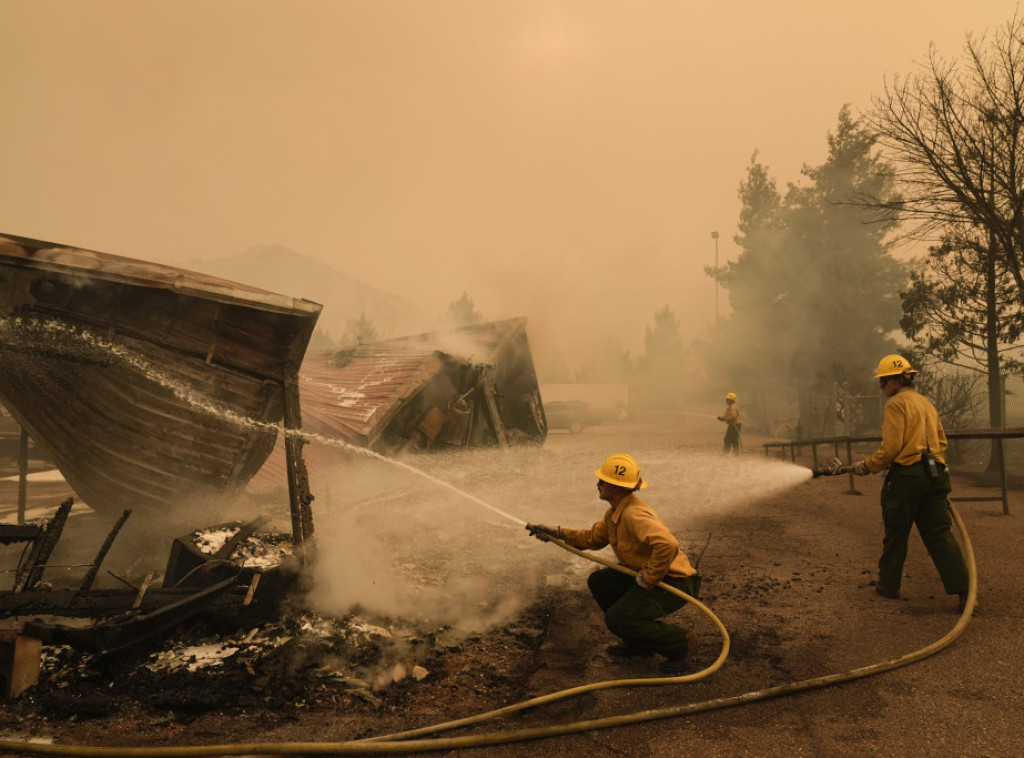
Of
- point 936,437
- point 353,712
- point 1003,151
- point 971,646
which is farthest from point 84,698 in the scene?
point 1003,151

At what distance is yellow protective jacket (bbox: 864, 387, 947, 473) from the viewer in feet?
15.3

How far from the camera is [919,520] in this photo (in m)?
4.71

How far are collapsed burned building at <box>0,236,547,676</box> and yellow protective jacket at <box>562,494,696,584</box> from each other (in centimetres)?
230

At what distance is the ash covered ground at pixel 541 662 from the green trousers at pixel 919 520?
30cm

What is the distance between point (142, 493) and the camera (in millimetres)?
5945

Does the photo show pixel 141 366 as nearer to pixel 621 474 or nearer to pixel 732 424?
pixel 621 474

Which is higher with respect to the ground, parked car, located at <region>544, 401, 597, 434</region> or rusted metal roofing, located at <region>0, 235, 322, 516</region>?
rusted metal roofing, located at <region>0, 235, 322, 516</region>

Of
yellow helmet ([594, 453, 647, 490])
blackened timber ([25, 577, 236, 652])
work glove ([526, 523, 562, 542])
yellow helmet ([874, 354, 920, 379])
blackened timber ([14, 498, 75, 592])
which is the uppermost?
yellow helmet ([874, 354, 920, 379])

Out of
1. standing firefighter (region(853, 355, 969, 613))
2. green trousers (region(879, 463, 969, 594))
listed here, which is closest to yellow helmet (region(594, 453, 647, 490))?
standing firefighter (region(853, 355, 969, 613))

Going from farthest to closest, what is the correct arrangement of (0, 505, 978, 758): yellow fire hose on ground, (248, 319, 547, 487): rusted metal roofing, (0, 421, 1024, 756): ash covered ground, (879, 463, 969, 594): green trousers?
(248, 319, 547, 487): rusted metal roofing, (879, 463, 969, 594): green trousers, (0, 421, 1024, 756): ash covered ground, (0, 505, 978, 758): yellow fire hose on ground

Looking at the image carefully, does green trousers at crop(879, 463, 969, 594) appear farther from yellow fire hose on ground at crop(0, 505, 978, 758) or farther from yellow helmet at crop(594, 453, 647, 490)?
yellow helmet at crop(594, 453, 647, 490)

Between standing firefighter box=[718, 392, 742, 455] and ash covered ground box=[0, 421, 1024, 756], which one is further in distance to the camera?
standing firefighter box=[718, 392, 742, 455]

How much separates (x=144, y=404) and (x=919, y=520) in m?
6.32

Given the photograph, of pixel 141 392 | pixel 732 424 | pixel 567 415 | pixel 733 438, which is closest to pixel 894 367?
pixel 141 392
